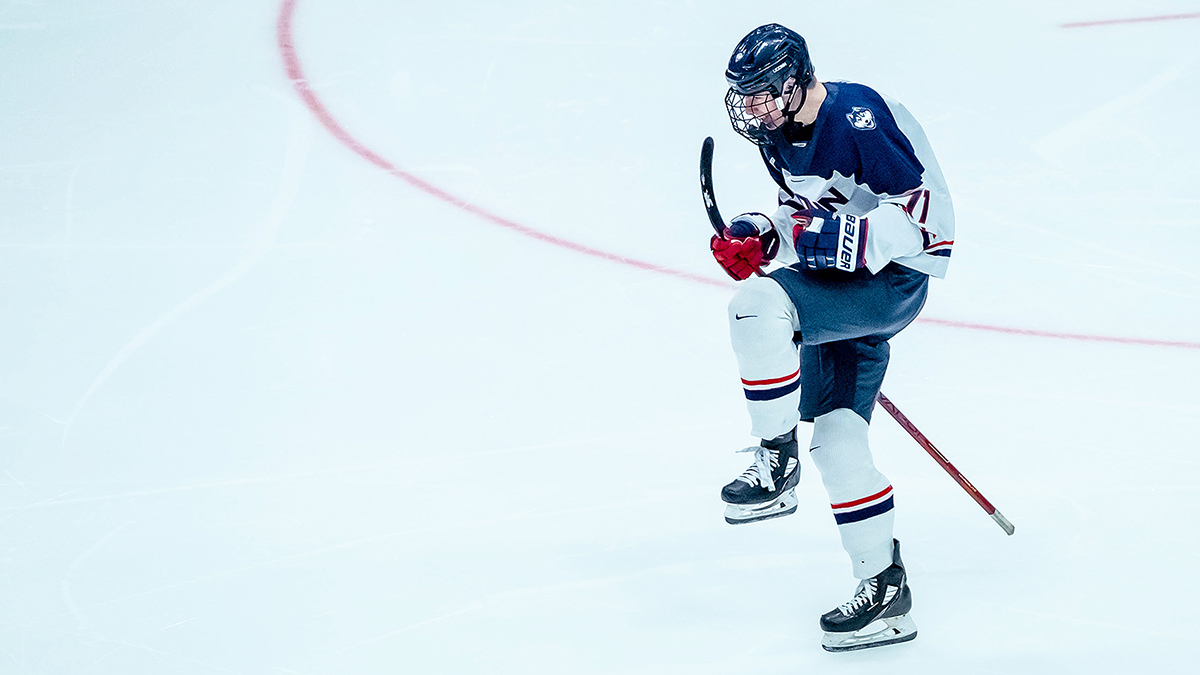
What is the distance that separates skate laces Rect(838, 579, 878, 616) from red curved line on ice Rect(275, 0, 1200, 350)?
1.46 meters

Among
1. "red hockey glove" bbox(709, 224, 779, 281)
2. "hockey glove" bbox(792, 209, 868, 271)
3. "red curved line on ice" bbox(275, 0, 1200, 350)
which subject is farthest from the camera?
"red curved line on ice" bbox(275, 0, 1200, 350)

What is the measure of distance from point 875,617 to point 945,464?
405 mm

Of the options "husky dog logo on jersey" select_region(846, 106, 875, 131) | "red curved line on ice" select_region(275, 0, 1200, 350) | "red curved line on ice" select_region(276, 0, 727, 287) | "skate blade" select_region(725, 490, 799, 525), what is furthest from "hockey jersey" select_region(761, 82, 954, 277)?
"red curved line on ice" select_region(276, 0, 727, 287)

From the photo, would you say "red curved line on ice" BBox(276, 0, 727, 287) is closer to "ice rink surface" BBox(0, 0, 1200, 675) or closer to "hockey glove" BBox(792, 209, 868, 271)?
"ice rink surface" BBox(0, 0, 1200, 675)

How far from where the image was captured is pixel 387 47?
570 centimetres

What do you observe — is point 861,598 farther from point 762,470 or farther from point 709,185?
point 709,185

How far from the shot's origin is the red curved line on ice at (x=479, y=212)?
147 inches

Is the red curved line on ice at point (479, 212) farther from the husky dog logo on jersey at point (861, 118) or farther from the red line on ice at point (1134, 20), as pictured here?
the red line on ice at point (1134, 20)

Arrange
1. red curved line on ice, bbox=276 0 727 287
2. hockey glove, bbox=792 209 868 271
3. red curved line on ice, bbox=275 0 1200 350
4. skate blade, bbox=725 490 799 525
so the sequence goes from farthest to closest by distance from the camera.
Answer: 1. red curved line on ice, bbox=276 0 727 287
2. red curved line on ice, bbox=275 0 1200 350
3. skate blade, bbox=725 490 799 525
4. hockey glove, bbox=792 209 868 271

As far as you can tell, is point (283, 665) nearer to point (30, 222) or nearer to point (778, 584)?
point (778, 584)

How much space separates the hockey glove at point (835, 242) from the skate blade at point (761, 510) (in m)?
0.56

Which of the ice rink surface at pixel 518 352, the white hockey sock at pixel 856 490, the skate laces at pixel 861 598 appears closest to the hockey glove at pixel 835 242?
the white hockey sock at pixel 856 490

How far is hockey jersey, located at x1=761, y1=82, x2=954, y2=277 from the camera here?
2.33m

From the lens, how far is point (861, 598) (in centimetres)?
255
